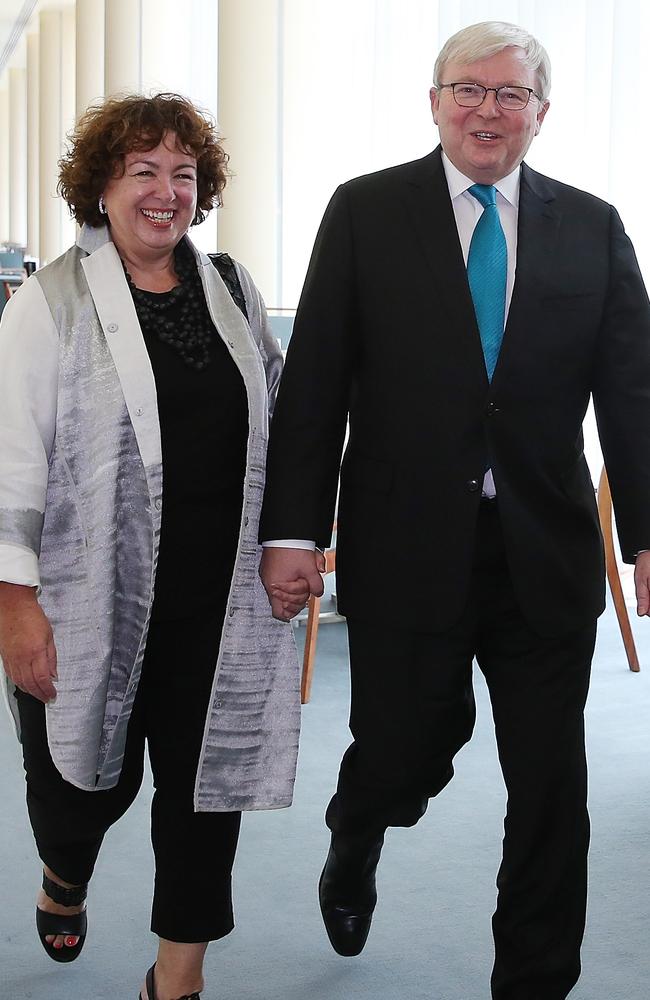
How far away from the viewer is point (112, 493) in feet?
6.12

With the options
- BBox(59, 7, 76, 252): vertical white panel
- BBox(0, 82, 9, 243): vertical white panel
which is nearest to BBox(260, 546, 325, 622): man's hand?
BBox(59, 7, 76, 252): vertical white panel

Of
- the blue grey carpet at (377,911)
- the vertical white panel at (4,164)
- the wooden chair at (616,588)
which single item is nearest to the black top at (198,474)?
the blue grey carpet at (377,911)

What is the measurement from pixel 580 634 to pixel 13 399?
1.00 meters

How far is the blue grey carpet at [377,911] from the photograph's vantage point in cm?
225

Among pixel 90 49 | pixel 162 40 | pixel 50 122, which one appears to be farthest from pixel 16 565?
pixel 50 122

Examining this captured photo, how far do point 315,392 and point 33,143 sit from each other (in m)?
18.1

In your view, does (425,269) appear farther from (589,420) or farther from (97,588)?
(589,420)

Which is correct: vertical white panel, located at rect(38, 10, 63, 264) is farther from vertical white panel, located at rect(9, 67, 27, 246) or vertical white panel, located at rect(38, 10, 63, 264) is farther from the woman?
the woman

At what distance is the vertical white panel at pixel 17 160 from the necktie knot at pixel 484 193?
20254 millimetres

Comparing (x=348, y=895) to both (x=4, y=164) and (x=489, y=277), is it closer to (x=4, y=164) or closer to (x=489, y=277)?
(x=489, y=277)

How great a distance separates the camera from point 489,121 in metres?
1.92

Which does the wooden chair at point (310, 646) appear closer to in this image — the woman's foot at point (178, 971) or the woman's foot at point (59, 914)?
the woman's foot at point (59, 914)

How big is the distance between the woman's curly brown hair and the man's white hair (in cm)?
42

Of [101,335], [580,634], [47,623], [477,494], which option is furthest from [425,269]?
[47,623]
